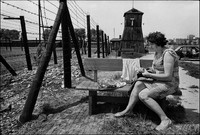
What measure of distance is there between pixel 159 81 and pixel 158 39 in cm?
72

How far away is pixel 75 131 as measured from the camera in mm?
2807

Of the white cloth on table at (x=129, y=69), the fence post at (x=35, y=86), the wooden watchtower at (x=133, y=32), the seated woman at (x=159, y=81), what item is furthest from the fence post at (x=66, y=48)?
the wooden watchtower at (x=133, y=32)

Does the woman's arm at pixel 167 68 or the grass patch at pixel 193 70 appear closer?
the woman's arm at pixel 167 68

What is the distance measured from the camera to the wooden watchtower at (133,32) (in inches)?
885

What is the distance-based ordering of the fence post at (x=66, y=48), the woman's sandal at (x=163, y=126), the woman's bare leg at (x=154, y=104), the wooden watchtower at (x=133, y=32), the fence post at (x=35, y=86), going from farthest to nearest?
the wooden watchtower at (x=133, y=32)
the fence post at (x=66, y=48)
the fence post at (x=35, y=86)
the woman's bare leg at (x=154, y=104)
the woman's sandal at (x=163, y=126)

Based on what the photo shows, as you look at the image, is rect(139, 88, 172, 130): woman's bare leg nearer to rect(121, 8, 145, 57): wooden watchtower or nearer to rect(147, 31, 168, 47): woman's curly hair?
rect(147, 31, 168, 47): woman's curly hair

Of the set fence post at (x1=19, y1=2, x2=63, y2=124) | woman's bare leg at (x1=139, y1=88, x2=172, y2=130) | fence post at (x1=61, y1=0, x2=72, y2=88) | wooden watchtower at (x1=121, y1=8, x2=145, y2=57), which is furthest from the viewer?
wooden watchtower at (x1=121, y1=8, x2=145, y2=57)

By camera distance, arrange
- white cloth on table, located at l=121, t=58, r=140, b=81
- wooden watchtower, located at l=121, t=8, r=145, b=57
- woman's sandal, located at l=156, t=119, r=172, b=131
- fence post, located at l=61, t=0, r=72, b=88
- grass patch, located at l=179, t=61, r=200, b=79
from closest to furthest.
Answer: woman's sandal, located at l=156, t=119, r=172, b=131, white cloth on table, located at l=121, t=58, r=140, b=81, fence post, located at l=61, t=0, r=72, b=88, grass patch, located at l=179, t=61, r=200, b=79, wooden watchtower, located at l=121, t=8, r=145, b=57

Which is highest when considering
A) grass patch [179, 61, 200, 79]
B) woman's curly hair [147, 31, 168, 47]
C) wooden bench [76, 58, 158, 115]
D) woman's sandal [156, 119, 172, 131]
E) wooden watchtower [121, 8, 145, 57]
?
wooden watchtower [121, 8, 145, 57]

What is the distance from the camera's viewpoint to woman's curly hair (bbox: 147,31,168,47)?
2941 millimetres

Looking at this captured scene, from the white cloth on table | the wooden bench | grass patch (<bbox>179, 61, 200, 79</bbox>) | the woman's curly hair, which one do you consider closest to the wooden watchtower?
grass patch (<bbox>179, 61, 200, 79</bbox>)

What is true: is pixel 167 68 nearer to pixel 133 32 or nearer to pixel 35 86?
pixel 35 86

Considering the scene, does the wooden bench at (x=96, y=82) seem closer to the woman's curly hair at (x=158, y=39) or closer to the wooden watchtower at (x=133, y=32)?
the woman's curly hair at (x=158, y=39)

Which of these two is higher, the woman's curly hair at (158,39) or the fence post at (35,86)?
the woman's curly hair at (158,39)
